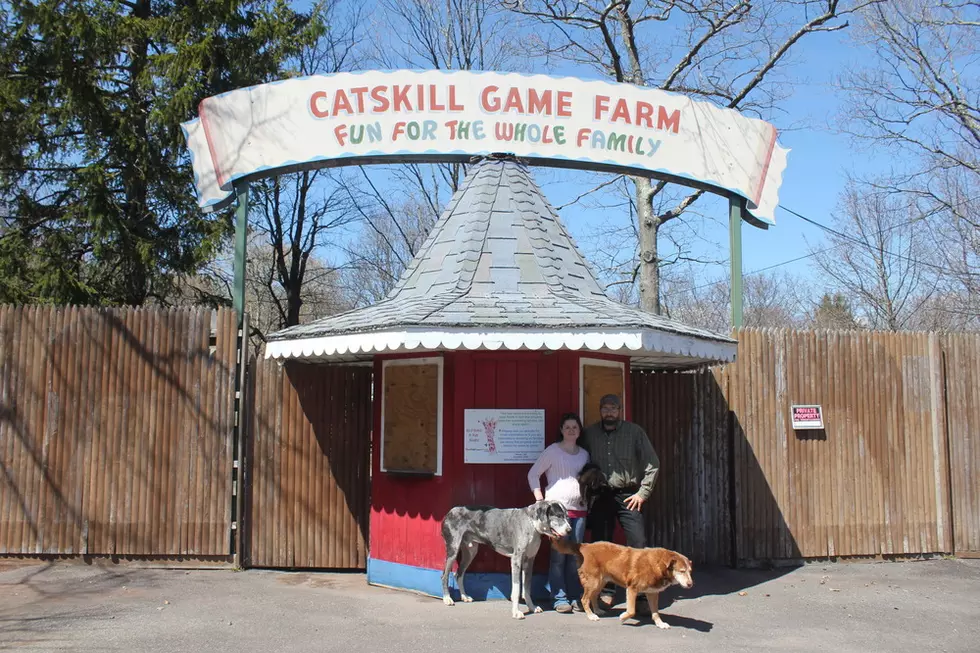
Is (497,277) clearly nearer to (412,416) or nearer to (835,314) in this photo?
(412,416)

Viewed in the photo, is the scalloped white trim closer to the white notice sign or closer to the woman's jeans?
the white notice sign

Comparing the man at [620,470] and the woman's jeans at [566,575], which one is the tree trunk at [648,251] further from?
the woman's jeans at [566,575]

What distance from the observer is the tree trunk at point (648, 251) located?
1767 cm

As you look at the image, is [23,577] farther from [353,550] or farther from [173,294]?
[173,294]

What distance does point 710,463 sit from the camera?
31.2 ft

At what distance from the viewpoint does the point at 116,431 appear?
28.3 feet

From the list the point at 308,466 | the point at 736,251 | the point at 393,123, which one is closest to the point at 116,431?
the point at 308,466

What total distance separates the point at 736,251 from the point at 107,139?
11472mm

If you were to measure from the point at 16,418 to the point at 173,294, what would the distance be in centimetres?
761

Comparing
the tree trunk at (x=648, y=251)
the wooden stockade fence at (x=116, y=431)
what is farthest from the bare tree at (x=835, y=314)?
the wooden stockade fence at (x=116, y=431)

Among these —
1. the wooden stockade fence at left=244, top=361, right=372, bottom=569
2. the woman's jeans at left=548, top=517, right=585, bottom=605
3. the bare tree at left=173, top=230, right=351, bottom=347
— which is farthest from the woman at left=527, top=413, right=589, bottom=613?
the bare tree at left=173, top=230, right=351, bottom=347

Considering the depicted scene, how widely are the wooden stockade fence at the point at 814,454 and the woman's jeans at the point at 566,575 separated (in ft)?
7.29

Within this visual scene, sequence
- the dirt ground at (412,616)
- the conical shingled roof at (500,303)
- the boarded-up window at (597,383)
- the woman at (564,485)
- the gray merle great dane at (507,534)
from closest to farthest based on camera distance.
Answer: the dirt ground at (412,616) → the gray merle great dane at (507,534) → the conical shingled roof at (500,303) → the woman at (564,485) → the boarded-up window at (597,383)

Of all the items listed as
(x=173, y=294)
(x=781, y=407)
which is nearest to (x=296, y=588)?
(x=781, y=407)
